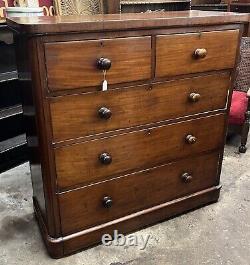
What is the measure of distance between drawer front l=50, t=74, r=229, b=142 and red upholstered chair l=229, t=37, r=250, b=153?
92cm

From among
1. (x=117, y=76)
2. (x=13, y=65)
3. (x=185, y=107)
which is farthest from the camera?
(x=13, y=65)

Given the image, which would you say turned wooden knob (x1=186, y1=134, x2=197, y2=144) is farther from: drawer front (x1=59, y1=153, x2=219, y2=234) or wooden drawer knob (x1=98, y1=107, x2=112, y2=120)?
wooden drawer knob (x1=98, y1=107, x2=112, y2=120)

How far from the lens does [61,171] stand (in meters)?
1.40

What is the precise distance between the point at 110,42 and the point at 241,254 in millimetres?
1237

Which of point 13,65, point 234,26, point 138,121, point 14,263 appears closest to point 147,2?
point 13,65

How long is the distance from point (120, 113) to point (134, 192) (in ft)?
1.53

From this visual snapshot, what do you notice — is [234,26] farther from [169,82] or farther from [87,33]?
[87,33]

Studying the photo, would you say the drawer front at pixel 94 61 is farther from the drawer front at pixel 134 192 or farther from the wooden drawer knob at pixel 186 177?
the wooden drawer knob at pixel 186 177

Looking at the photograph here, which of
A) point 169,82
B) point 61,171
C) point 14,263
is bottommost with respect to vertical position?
point 14,263

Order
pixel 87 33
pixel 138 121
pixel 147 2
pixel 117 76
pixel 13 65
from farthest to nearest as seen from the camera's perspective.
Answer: pixel 147 2 → pixel 13 65 → pixel 138 121 → pixel 117 76 → pixel 87 33

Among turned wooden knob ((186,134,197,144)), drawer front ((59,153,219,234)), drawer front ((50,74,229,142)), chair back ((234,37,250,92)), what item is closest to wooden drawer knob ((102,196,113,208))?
drawer front ((59,153,219,234))

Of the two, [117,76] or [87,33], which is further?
[117,76]

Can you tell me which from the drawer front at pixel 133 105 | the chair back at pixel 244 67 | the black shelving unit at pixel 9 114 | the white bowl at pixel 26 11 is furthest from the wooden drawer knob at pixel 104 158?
the chair back at pixel 244 67

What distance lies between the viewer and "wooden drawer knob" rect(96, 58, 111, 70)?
127 centimetres
